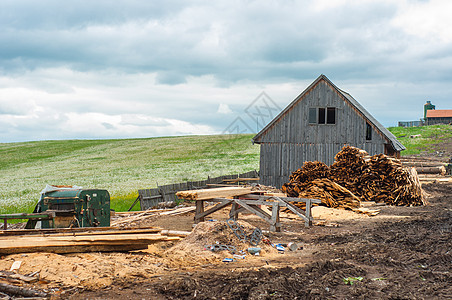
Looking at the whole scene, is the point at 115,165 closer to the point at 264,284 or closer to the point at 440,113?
the point at 264,284

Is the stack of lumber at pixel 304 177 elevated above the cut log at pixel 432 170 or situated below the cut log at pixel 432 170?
above

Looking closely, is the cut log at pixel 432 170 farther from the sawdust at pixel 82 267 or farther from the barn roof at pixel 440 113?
the barn roof at pixel 440 113

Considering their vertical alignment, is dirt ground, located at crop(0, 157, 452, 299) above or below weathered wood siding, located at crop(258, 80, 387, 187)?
below

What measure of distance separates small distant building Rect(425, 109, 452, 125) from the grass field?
1312 centimetres

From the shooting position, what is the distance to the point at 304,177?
21156 millimetres

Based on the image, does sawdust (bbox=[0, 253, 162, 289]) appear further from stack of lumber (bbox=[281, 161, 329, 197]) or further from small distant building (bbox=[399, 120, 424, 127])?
small distant building (bbox=[399, 120, 424, 127])

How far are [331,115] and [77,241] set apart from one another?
832 inches

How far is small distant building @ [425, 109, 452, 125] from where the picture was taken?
91438 millimetres

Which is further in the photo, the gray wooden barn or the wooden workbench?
the gray wooden barn

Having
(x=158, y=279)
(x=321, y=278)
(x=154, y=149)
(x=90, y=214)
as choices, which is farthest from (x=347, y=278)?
(x=154, y=149)

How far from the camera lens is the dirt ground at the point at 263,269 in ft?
Result: 22.5

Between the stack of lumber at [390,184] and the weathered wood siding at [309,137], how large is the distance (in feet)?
13.3

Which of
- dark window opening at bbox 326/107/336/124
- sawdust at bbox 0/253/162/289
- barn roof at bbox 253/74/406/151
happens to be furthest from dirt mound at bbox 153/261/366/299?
dark window opening at bbox 326/107/336/124

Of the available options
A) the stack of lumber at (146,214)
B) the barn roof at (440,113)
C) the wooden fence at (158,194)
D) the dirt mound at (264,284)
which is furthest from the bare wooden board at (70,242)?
the barn roof at (440,113)
